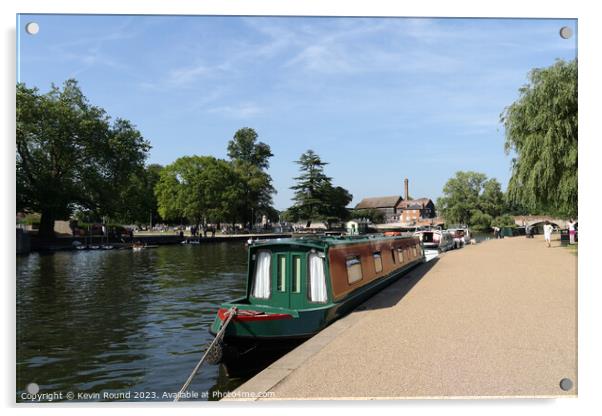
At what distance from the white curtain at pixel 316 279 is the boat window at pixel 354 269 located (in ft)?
4.82

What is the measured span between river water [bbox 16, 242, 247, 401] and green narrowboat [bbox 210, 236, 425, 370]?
3.47ft

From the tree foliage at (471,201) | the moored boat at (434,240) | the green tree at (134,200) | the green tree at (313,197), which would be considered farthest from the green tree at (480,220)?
the green tree at (134,200)

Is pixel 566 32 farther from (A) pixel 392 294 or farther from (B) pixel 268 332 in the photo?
(A) pixel 392 294

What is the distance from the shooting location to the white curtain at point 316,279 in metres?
11.4

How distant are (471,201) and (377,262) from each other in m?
81.5

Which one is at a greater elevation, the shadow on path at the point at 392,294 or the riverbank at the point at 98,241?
the shadow on path at the point at 392,294

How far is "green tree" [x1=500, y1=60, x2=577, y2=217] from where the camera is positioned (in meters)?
21.8

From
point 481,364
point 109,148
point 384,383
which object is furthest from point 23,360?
point 109,148

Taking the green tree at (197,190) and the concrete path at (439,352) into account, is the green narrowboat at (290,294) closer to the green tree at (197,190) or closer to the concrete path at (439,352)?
the concrete path at (439,352)

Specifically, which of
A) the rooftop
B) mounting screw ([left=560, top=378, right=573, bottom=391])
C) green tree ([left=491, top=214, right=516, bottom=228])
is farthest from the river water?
the rooftop

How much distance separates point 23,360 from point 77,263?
24.6 metres

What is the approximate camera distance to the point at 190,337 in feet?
44.3

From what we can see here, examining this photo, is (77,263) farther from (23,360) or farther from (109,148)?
(23,360)

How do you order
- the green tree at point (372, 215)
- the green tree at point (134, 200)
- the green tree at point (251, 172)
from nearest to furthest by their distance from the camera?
1. the green tree at point (134, 200)
2. the green tree at point (251, 172)
3. the green tree at point (372, 215)
